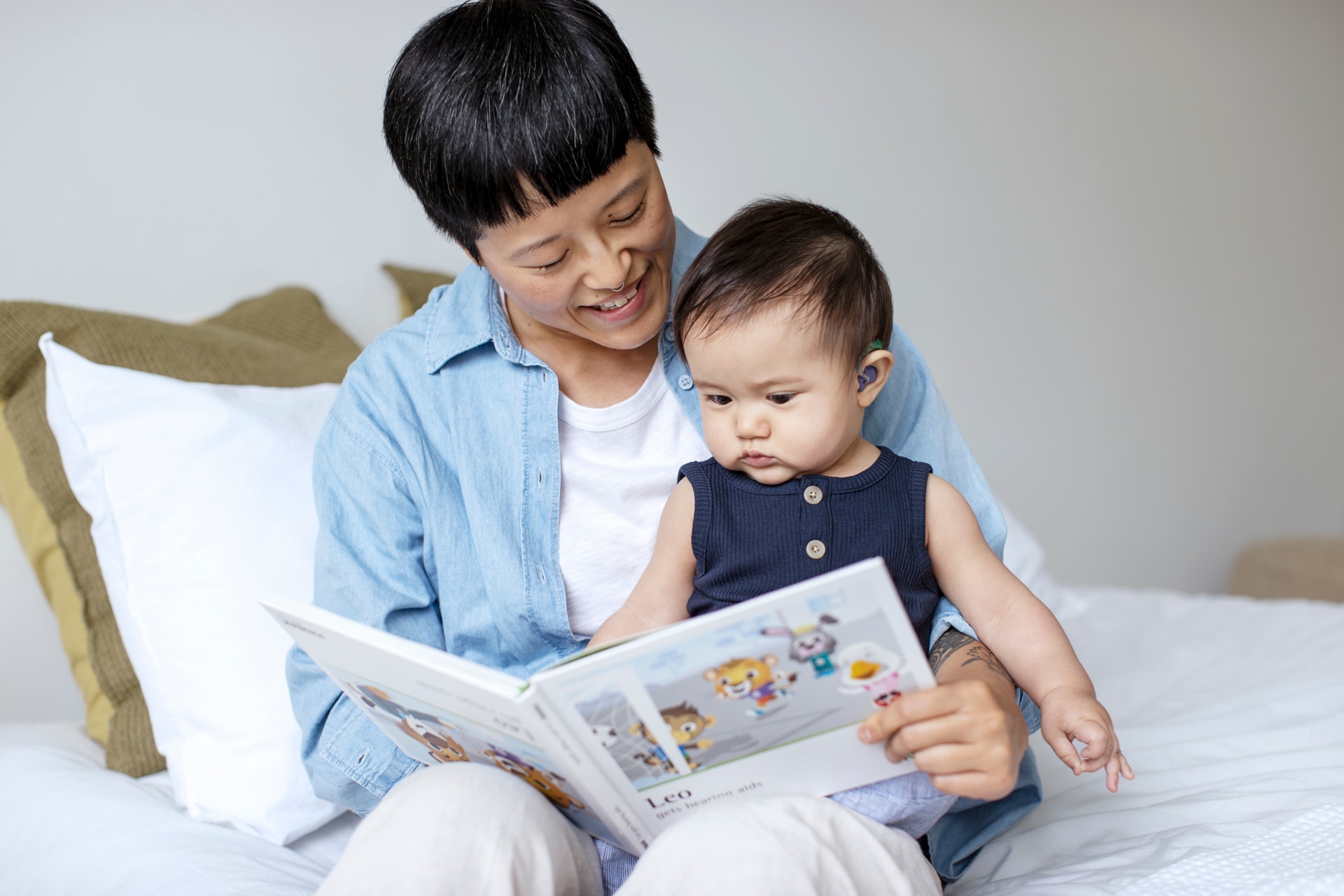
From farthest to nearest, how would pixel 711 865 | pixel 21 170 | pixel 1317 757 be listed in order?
pixel 21 170, pixel 1317 757, pixel 711 865

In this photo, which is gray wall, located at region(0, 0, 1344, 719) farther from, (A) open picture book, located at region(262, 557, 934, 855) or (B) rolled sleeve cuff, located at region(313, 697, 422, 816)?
(A) open picture book, located at region(262, 557, 934, 855)

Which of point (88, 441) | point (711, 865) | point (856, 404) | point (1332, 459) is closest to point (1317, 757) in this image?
point (856, 404)

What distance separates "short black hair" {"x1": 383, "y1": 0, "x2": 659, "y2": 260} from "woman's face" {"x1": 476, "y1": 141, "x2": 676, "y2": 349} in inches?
0.9

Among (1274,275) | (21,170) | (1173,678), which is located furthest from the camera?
(1274,275)

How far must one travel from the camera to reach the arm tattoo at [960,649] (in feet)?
3.13

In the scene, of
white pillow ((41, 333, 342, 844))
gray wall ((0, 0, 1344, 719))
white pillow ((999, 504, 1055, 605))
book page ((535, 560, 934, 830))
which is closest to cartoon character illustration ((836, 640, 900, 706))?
book page ((535, 560, 934, 830))

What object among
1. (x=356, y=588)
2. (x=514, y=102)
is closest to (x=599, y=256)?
(x=514, y=102)

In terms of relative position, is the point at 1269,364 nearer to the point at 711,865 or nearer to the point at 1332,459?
the point at 1332,459

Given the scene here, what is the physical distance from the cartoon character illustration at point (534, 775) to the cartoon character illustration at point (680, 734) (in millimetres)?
98

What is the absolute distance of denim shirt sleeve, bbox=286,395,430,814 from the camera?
107 cm

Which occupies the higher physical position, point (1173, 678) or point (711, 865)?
point (711, 865)

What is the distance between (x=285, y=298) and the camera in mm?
1679

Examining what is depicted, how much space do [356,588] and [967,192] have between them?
6.08ft

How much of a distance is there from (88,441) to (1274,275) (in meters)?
2.97
